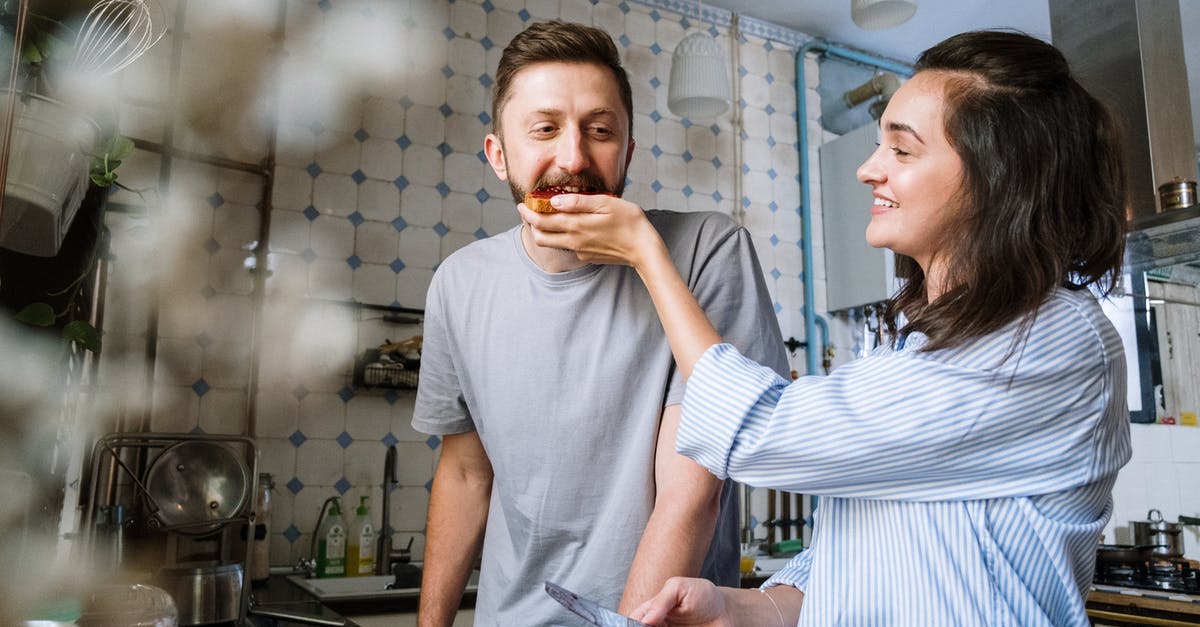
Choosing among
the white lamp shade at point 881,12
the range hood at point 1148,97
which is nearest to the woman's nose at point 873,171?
the range hood at point 1148,97

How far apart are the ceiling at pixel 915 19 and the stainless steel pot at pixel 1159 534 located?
7.94 ft

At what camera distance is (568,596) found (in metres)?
0.80

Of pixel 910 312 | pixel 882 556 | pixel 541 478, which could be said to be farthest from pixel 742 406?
pixel 541 478

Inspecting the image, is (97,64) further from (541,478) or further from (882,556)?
(882,556)

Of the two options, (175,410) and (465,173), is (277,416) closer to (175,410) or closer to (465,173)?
(175,410)

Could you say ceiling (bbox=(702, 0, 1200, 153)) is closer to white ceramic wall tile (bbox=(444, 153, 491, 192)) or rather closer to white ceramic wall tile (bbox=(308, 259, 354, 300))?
white ceramic wall tile (bbox=(444, 153, 491, 192))

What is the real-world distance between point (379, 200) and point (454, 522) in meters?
2.13

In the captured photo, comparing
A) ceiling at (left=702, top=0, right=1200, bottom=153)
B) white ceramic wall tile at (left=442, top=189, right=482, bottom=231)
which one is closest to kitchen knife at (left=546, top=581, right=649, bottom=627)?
white ceramic wall tile at (left=442, top=189, right=482, bottom=231)

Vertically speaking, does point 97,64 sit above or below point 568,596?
above

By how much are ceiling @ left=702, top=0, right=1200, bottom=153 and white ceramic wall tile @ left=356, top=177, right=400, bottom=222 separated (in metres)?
1.93

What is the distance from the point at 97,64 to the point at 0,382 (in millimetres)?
648

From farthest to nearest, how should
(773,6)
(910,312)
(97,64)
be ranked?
(773,6) < (97,64) < (910,312)

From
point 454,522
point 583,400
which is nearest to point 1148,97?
point 583,400

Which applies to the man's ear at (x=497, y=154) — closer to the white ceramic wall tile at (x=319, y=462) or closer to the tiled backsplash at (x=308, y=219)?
the tiled backsplash at (x=308, y=219)
